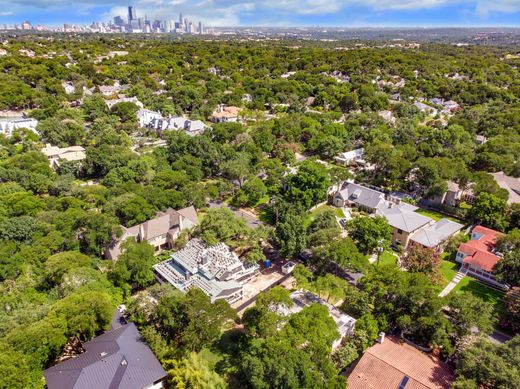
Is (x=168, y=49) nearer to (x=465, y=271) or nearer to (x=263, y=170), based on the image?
(x=263, y=170)

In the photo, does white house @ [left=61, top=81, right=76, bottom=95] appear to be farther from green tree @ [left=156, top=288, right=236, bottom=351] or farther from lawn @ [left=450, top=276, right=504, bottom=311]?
lawn @ [left=450, top=276, right=504, bottom=311]

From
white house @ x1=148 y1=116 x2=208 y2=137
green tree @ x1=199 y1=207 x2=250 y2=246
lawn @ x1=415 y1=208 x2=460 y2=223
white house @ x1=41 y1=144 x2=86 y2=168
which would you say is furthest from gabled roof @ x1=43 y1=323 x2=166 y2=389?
white house @ x1=148 y1=116 x2=208 y2=137

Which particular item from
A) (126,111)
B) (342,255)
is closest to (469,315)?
(342,255)

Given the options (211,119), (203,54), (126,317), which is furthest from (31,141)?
(203,54)

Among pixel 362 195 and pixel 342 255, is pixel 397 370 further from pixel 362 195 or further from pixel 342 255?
pixel 362 195

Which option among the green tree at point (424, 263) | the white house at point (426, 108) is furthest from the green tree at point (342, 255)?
the white house at point (426, 108)

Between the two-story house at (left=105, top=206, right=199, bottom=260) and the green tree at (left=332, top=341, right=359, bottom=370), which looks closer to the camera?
the green tree at (left=332, top=341, right=359, bottom=370)
